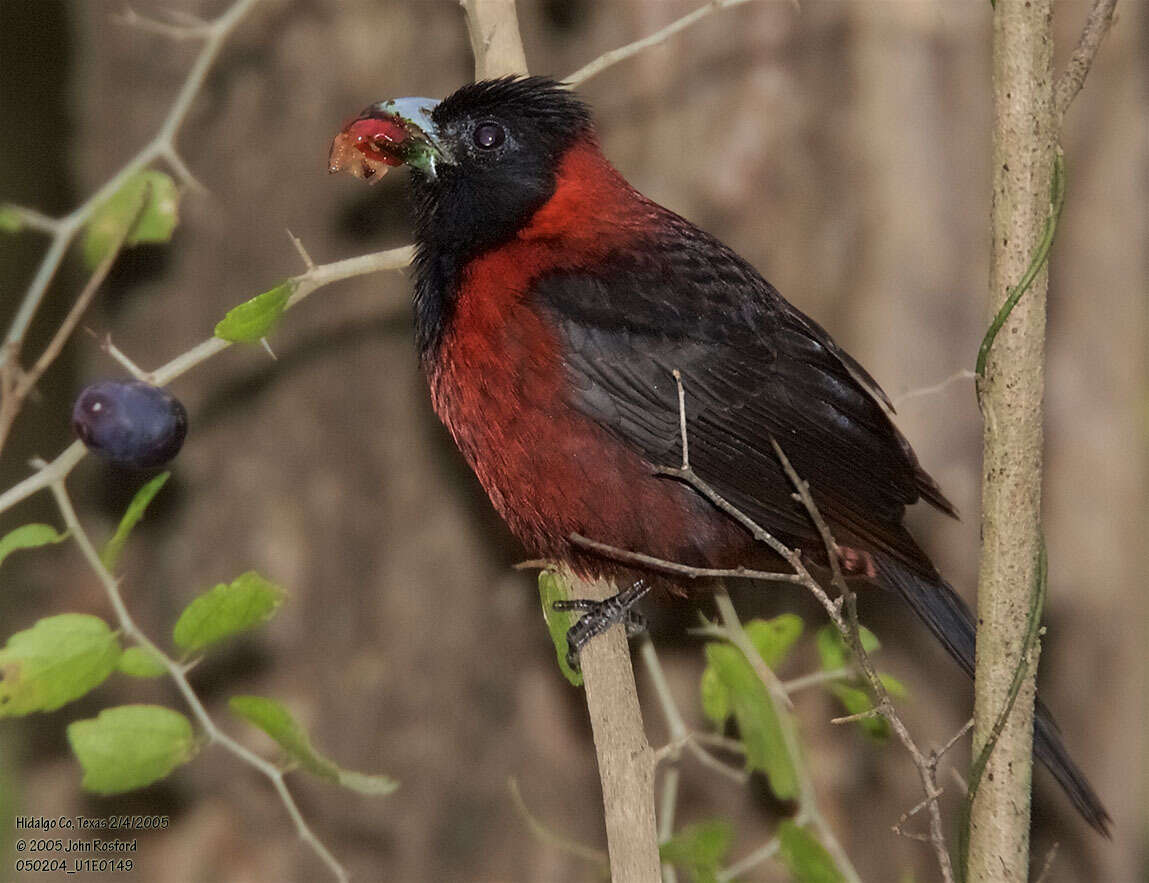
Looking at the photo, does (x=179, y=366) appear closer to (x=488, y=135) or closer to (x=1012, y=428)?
(x=488, y=135)

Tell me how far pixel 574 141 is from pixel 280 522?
173cm

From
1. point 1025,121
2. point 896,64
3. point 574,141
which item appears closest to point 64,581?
point 574,141

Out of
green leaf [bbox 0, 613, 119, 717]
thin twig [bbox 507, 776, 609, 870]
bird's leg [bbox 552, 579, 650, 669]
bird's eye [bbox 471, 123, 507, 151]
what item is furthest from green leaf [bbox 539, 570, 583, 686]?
bird's eye [bbox 471, 123, 507, 151]

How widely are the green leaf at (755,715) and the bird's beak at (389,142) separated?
3.31ft

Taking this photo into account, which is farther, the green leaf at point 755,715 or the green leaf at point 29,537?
the green leaf at point 755,715

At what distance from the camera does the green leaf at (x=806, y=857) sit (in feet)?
7.55

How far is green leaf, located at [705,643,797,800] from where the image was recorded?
2.40 metres

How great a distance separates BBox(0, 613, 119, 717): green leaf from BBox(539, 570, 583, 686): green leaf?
28.2 inches

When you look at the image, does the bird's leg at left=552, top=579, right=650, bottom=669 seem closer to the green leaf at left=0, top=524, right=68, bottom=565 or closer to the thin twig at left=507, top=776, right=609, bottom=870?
the thin twig at left=507, top=776, right=609, bottom=870

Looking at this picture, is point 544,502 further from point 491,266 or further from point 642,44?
point 642,44

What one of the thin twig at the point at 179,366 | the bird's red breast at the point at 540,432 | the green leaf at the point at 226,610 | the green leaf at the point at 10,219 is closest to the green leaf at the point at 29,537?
the thin twig at the point at 179,366

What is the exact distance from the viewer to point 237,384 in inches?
165

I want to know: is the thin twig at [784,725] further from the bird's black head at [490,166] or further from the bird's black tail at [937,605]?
the bird's black head at [490,166]

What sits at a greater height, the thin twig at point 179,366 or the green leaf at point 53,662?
the thin twig at point 179,366
